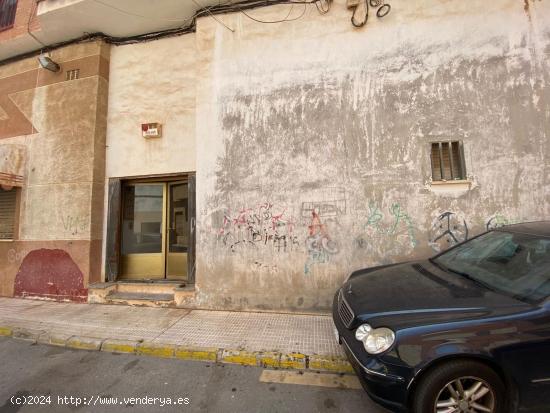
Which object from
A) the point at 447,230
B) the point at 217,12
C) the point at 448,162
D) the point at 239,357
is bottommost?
the point at 239,357

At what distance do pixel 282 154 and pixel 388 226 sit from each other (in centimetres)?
210

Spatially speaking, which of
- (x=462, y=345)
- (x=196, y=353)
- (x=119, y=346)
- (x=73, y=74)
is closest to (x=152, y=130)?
(x=73, y=74)

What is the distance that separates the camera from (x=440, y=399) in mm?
2271

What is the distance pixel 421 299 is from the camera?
8.35ft

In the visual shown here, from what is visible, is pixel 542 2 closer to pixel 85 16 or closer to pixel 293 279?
pixel 293 279

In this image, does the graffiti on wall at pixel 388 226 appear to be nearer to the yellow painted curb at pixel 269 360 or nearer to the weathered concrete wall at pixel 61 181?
the yellow painted curb at pixel 269 360

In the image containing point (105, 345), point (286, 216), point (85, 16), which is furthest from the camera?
point (85, 16)

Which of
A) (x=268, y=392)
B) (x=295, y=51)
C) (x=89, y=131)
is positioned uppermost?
(x=295, y=51)

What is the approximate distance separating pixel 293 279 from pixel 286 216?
104 cm

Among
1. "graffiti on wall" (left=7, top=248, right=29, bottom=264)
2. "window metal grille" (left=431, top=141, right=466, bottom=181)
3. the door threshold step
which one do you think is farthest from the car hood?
"graffiti on wall" (left=7, top=248, right=29, bottom=264)

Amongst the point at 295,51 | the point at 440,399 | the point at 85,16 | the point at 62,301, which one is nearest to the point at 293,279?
the point at 440,399

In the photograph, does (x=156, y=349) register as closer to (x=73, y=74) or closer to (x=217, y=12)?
(x=217, y=12)

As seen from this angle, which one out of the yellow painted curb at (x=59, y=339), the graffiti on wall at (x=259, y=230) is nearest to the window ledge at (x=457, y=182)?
the graffiti on wall at (x=259, y=230)

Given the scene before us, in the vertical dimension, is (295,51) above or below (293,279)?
above
